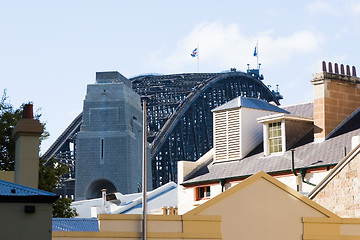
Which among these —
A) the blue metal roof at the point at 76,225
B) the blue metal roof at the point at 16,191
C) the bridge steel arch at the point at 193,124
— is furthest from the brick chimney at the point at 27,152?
the bridge steel arch at the point at 193,124

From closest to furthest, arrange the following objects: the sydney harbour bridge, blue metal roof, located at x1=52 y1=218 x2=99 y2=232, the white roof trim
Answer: blue metal roof, located at x1=52 y1=218 x2=99 y2=232, the white roof trim, the sydney harbour bridge

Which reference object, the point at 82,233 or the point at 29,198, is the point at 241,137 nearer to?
the point at 82,233

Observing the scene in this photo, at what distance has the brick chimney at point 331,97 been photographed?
40.4m

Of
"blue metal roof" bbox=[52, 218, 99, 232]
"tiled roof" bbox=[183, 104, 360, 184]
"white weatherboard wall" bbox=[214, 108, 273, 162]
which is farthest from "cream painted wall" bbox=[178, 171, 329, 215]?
"blue metal roof" bbox=[52, 218, 99, 232]

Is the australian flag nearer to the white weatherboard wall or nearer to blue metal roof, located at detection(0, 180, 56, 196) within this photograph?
the white weatherboard wall

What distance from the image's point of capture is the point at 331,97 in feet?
133

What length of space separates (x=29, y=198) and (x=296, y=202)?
8.66 metres

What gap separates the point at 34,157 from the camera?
87.0ft

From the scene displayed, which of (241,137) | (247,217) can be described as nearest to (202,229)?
(247,217)

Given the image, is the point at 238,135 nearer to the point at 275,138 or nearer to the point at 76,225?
the point at 275,138

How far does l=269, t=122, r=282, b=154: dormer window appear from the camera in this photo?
4162 centimetres

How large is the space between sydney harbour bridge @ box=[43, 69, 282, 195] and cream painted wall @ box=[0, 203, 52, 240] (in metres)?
105

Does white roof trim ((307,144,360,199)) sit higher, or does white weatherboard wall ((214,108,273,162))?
white weatherboard wall ((214,108,273,162))

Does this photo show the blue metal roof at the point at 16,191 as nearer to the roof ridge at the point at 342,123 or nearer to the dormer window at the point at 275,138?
the roof ridge at the point at 342,123
